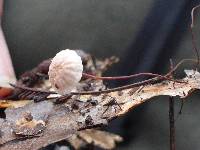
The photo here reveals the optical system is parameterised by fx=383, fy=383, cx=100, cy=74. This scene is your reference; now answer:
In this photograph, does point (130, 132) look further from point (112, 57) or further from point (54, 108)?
point (54, 108)

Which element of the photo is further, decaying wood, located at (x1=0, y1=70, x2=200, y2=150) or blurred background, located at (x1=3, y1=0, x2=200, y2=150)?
blurred background, located at (x1=3, y1=0, x2=200, y2=150)

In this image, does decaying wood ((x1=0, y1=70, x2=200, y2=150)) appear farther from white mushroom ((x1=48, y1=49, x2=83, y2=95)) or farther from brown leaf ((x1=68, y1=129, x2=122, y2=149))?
brown leaf ((x1=68, y1=129, x2=122, y2=149))

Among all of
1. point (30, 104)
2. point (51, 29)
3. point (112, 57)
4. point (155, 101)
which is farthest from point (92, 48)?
point (30, 104)

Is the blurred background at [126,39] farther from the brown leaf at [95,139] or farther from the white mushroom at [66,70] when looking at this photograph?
the white mushroom at [66,70]

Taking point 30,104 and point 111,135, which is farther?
point 111,135

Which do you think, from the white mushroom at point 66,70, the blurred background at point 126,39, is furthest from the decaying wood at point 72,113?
the blurred background at point 126,39

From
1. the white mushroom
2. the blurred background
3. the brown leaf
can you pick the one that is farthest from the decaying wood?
the blurred background
